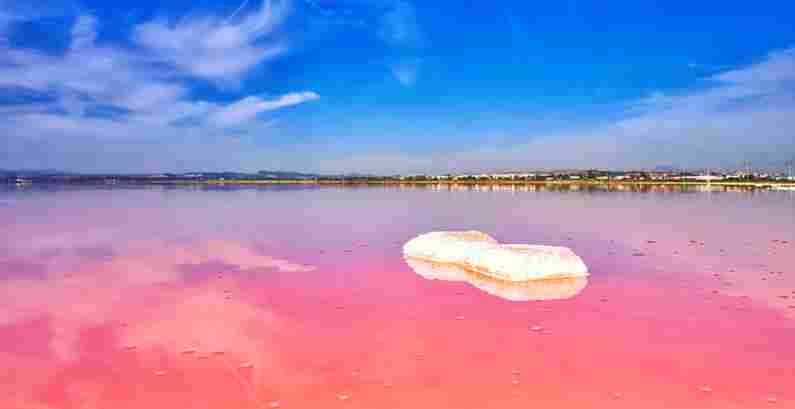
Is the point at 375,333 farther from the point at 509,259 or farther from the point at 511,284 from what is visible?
the point at 509,259

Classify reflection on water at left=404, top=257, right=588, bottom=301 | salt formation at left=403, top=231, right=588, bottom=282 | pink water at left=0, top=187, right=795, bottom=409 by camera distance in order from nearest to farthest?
1. pink water at left=0, top=187, right=795, bottom=409
2. reflection on water at left=404, top=257, right=588, bottom=301
3. salt formation at left=403, top=231, right=588, bottom=282

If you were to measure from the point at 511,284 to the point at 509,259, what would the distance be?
2.69 ft

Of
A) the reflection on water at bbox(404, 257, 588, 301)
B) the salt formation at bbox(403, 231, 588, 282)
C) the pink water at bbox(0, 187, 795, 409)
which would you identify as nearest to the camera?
the pink water at bbox(0, 187, 795, 409)

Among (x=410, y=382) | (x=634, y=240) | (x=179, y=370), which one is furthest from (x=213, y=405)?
(x=634, y=240)

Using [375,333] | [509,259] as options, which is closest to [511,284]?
[509,259]

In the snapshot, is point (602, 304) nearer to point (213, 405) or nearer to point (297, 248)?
point (213, 405)

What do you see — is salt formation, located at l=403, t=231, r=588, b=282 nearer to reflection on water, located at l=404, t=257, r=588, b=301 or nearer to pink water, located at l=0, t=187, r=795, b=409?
reflection on water, located at l=404, t=257, r=588, b=301

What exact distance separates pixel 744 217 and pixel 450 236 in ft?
74.9

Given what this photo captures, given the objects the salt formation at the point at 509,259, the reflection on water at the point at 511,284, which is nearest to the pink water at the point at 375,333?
the reflection on water at the point at 511,284

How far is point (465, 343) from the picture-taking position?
8.41 m

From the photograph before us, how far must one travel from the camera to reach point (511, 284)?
41.3ft

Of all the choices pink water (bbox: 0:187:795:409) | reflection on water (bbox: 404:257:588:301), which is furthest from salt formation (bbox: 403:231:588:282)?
pink water (bbox: 0:187:795:409)

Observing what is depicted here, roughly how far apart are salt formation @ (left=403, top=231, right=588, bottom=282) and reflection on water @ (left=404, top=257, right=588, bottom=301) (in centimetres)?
18

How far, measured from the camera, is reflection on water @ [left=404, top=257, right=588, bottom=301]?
11.5 m
